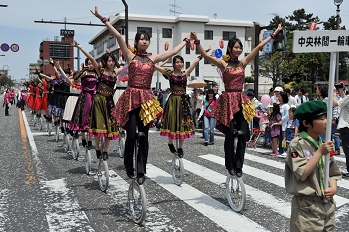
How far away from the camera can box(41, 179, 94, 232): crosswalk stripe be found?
16.3ft

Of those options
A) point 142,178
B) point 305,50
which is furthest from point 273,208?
point 305,50

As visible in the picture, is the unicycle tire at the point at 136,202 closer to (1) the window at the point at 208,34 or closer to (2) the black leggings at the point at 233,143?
(2) the black leggings at the point at 233,143

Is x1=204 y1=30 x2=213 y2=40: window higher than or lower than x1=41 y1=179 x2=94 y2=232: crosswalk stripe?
higher

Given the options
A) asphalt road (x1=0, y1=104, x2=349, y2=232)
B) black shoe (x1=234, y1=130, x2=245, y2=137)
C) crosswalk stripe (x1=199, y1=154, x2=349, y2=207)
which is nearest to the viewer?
asphalt road (x1=0, y1=104, x2=349, y2=232)

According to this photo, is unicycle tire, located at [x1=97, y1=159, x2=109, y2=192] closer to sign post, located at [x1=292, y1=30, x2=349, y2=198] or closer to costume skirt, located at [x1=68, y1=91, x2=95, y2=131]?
costume skirt, located at [x1=68, y1=91, x2=95, y2=131]

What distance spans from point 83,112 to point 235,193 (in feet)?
12.4

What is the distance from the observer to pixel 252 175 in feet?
26.3

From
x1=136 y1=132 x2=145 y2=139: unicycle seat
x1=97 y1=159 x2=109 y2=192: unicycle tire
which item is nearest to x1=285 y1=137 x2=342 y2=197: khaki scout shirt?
x1=136 y1=132 x2=145 y2=139: unicycle seat

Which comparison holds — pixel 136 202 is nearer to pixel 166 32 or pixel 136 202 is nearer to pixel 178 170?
pixel 178 170

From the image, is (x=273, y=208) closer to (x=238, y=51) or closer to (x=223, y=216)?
(x=223, y=216)

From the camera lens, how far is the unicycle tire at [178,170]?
7.05 m

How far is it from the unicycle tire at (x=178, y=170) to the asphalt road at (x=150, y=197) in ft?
0.45

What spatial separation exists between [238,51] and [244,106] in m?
0.84

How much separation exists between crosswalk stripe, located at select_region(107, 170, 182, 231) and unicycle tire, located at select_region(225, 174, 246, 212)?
1.04 meters
